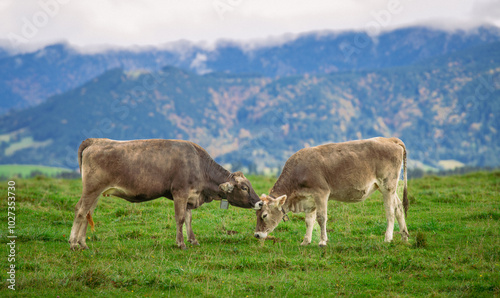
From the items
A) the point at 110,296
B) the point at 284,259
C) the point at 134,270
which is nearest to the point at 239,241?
the point at 284,259

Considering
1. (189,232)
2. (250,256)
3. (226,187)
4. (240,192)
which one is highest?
(226,187)

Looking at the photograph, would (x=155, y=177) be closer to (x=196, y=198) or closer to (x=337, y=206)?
(x=196, y=198)

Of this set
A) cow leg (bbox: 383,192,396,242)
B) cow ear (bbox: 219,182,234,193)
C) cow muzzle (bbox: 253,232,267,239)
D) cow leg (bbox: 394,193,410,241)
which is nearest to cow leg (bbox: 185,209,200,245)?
cow ear (bbox: 219,182,234,193)

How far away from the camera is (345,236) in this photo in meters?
16.3

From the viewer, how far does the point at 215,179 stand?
16.1 m

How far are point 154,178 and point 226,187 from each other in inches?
Answer: 95.0

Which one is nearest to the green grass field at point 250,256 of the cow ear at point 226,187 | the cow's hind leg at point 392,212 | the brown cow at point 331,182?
the cow's hind leg at point 392,212

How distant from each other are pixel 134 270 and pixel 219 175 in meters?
5.16

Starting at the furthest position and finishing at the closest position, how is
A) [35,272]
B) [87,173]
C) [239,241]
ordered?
[239,241], [87,173], [35,272]

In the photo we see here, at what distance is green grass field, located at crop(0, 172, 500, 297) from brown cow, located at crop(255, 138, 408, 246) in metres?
0.83

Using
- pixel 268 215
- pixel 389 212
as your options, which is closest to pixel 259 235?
pixel 268 215

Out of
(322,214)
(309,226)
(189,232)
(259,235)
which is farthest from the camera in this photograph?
(309,226)

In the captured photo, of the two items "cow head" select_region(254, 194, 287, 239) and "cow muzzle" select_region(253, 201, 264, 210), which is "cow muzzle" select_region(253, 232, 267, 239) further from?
"cow muzzle" select_region(253, 201, 264, 210)

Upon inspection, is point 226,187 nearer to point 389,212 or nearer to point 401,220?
point 389,212
